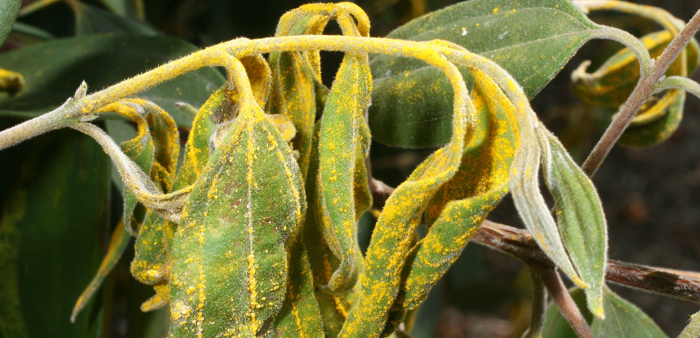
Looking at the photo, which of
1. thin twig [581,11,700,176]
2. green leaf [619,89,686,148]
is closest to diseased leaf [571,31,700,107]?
green leaf [619,89,686,148]

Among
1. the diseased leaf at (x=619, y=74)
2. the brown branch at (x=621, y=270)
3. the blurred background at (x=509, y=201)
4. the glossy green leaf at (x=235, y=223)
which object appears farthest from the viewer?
the blurred background at (x=509, y=201)

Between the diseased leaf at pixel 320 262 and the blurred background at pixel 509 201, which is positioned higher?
the diseased leaf at pixel 320 262

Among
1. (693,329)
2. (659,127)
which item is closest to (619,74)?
(659,127)

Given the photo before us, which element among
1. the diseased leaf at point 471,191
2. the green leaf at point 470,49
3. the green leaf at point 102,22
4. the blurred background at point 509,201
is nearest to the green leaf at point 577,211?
the diseased leaf at point 471,191

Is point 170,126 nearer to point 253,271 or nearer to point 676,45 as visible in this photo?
point 253,271

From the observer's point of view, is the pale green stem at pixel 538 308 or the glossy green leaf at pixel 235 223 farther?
the pale green stem at pixel 538 308

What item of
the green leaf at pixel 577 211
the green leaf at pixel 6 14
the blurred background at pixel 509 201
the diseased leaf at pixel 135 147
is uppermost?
the green leaf at pixel 6 14

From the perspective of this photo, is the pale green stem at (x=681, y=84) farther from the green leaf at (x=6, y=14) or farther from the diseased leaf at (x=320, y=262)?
the green leaf at (x=6, y=14)

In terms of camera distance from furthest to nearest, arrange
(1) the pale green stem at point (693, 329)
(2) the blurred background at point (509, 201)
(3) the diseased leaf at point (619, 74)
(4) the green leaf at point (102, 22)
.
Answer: (2) the blurred background at point (509, 201)
(4) the green leaf at point (102, 22)
(3) the diseased leaf at point (619, 74)
(1) the pale green stem at point (693, 329)
